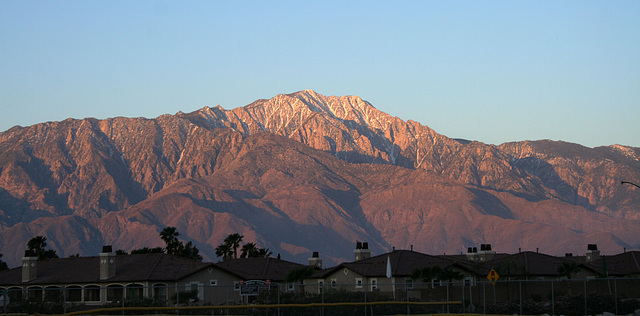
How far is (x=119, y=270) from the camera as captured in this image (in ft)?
252

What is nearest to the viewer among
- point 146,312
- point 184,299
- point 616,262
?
point 146,312

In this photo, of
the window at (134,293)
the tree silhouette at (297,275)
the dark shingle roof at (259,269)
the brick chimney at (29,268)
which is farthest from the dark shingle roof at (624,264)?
the brick chimney at (29,268)

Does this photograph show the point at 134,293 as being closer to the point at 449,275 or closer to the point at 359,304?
the point at 449,275

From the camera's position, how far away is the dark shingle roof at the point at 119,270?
73.8 meters

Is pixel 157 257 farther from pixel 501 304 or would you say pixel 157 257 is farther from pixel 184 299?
pixel 501 304

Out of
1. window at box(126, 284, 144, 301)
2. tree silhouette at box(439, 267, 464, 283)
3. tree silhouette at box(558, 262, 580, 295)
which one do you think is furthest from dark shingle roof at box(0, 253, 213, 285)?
tree silhouette at box(558, 262, 580, 295)

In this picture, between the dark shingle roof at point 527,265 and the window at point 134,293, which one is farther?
the dark shingle roof at point 527,265

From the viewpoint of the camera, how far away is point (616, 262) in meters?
85.9

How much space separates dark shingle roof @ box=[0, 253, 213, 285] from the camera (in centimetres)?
7375

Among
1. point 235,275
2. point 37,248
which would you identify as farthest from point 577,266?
point 37,248

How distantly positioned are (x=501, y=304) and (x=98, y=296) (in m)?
31.0

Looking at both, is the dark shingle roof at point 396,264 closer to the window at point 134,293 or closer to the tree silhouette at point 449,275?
the tree silhouette at point 449,275

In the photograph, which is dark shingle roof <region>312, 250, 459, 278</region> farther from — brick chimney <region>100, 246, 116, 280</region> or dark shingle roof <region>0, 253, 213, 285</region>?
brick chimney <region>100, 246, 116, 280</region>

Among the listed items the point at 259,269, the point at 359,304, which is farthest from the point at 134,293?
the point at 359,304
